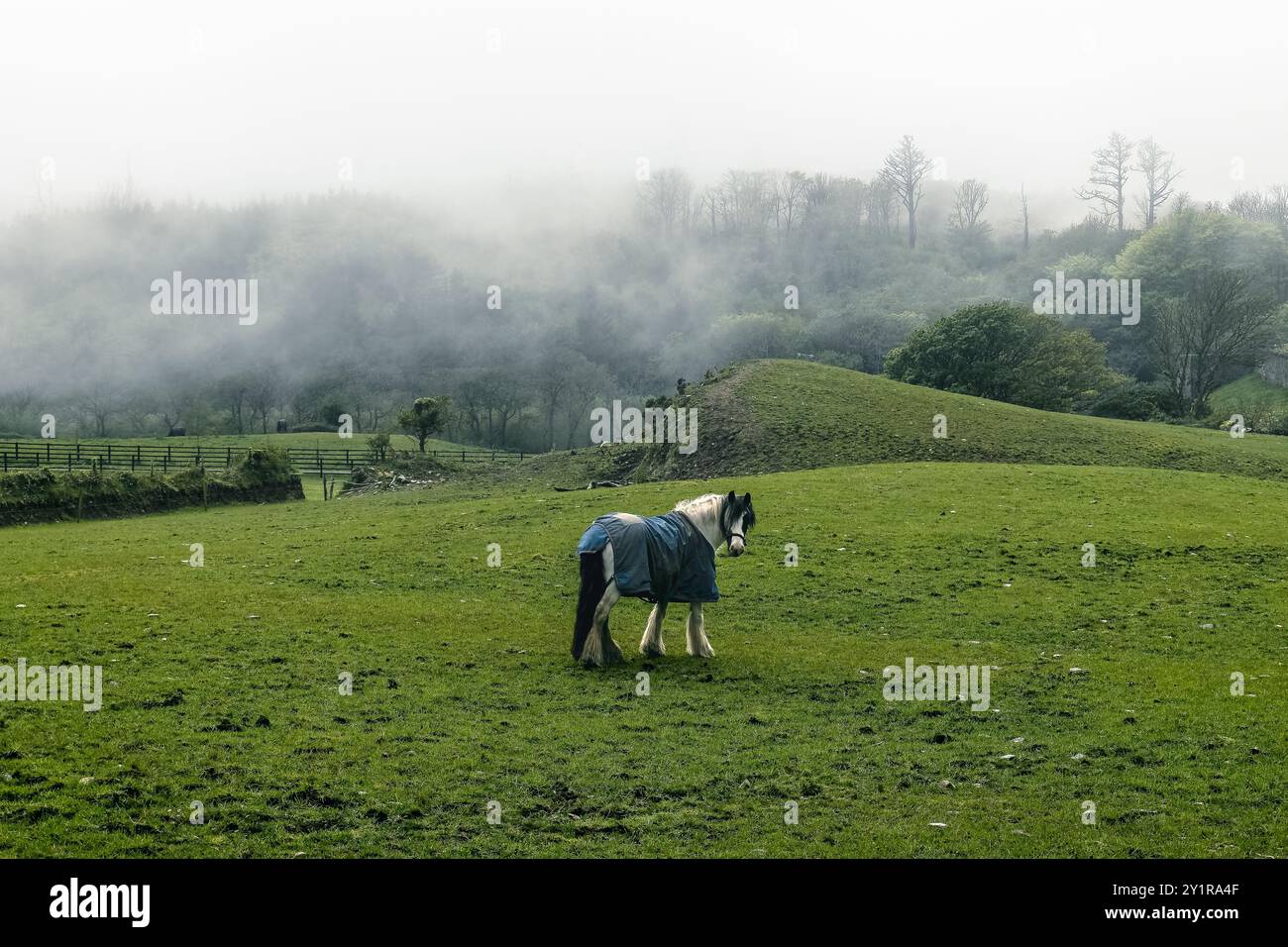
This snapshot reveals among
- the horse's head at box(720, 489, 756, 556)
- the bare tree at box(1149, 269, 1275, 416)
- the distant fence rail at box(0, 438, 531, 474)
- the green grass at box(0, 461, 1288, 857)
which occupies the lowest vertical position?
the green grass at box(0, 461, 1288, 857)

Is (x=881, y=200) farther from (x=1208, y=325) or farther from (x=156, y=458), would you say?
(x=156, y=458)

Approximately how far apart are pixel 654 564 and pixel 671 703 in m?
2.38

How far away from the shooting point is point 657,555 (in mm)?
15578

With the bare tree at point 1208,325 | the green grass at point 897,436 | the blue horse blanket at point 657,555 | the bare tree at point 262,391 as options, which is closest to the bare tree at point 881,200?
the bare tree at point 262,391

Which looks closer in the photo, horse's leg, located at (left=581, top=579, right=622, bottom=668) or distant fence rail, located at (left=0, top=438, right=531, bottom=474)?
horse's leg, located at (left=581, top=579, right=622, bottom=668)

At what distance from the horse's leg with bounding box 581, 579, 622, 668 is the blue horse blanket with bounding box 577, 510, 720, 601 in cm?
49

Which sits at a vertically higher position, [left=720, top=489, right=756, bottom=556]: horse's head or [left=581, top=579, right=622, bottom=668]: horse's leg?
[left=720, top=489, right=756, bottom=556]: horse's head

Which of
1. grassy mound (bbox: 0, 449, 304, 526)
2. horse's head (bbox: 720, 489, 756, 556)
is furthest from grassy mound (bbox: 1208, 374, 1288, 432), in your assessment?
horse's head (bbox: 720, 489, 756, 556)

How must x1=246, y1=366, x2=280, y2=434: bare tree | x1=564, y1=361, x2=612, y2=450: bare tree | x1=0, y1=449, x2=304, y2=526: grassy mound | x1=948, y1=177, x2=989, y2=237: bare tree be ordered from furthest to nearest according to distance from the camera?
x1=948, y1=177, x2=989, y2=237: bare tree
x1=246, y1=366, x2=280, y2=434: bare tree
x1=564, y1=361, x2=612, y2=450: bare tree
x1=0, y1=449, x2=304, y2=526: grassy mound

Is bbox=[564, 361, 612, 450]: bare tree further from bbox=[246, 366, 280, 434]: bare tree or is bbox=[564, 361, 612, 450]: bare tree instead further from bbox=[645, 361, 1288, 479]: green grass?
bbox=[645, 361, 1288, 479]: green grass

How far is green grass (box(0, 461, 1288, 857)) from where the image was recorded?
9328 millimetres

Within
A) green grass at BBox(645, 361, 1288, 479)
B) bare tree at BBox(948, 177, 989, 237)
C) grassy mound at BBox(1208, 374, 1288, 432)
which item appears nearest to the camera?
green grass at BBox(645, 361, 1288, 479)

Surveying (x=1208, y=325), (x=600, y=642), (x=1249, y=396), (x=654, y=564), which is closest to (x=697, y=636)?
(x=600, y=642)

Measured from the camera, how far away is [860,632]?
19.4 metres
